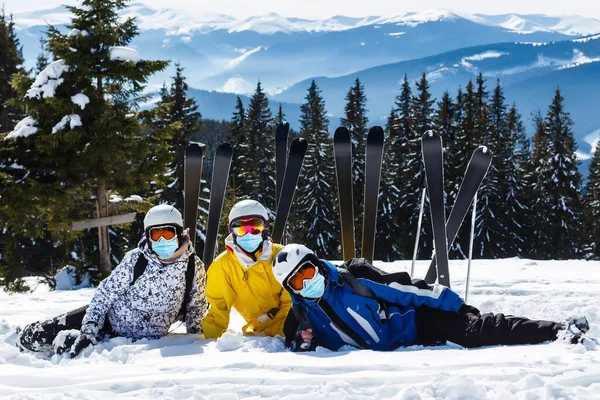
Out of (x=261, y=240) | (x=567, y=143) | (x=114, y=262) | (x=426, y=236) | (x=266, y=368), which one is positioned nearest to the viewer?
(x=266, y=368)

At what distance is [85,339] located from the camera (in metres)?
4.85

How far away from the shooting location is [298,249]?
453cm

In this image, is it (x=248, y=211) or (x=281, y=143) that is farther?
(x=281, y=143)

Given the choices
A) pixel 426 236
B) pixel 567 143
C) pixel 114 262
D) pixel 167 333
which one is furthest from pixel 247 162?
pixel 167 333

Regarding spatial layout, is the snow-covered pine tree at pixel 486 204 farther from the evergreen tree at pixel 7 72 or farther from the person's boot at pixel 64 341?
the person's boot at pixel 64 341

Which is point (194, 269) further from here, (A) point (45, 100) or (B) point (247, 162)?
(B) point (247, 162)

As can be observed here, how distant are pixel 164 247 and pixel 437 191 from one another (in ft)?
12.0

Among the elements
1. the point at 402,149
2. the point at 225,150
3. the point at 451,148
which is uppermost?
the point at 402,149

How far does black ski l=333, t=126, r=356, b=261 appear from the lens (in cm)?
820

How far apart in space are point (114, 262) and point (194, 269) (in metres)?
15.5

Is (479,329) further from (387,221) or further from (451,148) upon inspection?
(451,148)

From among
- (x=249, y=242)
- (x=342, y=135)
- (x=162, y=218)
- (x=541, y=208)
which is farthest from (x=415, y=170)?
(x=162, y=218)

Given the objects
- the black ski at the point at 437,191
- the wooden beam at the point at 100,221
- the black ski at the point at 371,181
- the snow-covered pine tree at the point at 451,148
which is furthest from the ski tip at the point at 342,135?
the snow-covered pine tree at the point at 451,148

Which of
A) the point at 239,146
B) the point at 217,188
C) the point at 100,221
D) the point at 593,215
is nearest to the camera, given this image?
the point at 217,188
